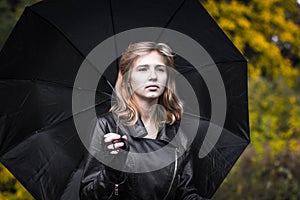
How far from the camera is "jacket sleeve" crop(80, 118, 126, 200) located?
2.20 metres

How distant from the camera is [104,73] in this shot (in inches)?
108

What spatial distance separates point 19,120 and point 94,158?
580 mm

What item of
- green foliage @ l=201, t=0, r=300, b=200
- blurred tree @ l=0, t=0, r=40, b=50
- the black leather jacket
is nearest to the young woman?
the black leather jacket

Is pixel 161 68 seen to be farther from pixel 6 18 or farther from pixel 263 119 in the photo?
pixel 263 119

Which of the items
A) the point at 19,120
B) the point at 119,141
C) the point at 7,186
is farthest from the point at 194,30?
the point at 7,186

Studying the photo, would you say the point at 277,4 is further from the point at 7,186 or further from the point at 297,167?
the point at 7,186

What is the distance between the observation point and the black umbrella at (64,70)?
102 inches

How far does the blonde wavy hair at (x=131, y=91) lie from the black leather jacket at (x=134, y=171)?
7 centimetres

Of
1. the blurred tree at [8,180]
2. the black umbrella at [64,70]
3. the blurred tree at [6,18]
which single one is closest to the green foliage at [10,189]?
the blurred tree at [8,180]

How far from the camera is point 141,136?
97.4 inches

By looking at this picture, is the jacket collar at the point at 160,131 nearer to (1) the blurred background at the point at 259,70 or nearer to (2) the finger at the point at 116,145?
→ (2) the finger at the point at 116,145

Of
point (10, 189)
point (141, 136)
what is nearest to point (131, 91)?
point (141, 136)

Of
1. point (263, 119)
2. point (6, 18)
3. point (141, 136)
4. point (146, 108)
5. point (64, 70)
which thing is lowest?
point (263, 119)

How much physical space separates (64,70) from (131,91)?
0.44 meters
